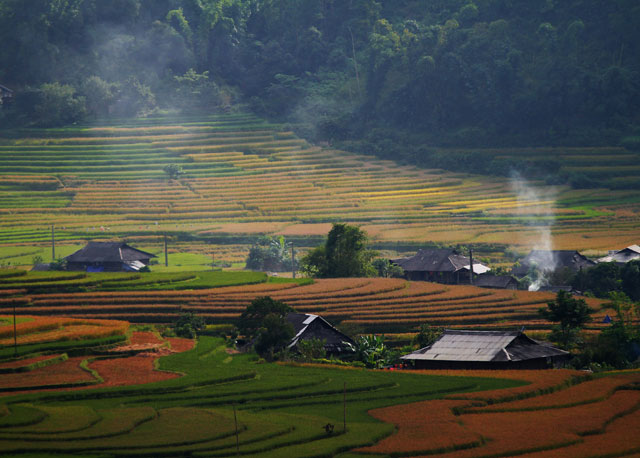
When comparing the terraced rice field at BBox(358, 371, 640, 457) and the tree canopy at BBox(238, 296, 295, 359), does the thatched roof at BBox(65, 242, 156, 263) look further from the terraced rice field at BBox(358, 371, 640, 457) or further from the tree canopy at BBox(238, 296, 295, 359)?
the terraced rice field at BBox(358, 371, 640, 457)

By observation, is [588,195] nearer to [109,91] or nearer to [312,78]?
[312,78]

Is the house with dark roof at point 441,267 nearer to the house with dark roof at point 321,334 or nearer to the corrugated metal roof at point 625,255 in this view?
the corrugated metal roof at point 625,255

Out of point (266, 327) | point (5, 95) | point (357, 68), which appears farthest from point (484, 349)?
point (357, 68)

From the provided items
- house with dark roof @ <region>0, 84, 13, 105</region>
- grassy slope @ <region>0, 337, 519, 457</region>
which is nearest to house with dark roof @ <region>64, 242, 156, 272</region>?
grassy slope @ <region>0, 337, 519, 457</region>

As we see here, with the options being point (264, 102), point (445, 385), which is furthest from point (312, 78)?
point (445, 385)

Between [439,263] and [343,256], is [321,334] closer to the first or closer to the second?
[343,256]

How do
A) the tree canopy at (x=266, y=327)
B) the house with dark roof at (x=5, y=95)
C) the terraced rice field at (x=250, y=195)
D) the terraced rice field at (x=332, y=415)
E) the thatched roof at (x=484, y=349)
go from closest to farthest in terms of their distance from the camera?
the terraced rice field at (x=332, y=415), the thatched roof at (x=484, y=349), the tree canopy at (x=266, y=327), the terraced rice field at (x=250, y=195), the house with dark roof at (x=5, y=95)

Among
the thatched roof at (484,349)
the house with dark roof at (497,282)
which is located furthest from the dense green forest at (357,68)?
the thatched roof at (484,349)
